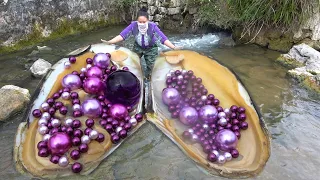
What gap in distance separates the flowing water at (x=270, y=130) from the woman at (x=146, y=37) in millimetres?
913

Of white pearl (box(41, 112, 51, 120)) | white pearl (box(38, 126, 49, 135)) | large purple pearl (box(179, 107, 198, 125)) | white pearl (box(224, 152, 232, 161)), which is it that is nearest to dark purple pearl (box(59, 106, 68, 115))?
white pearl (box(41, 112, 51, 120))

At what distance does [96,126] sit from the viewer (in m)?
2.82

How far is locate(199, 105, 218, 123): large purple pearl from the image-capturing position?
288cm

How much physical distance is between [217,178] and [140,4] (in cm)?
519

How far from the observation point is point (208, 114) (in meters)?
2.88

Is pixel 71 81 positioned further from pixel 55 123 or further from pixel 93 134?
pixel 93 134

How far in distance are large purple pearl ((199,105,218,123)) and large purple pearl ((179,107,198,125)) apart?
6cm

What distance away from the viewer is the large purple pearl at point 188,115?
285cm

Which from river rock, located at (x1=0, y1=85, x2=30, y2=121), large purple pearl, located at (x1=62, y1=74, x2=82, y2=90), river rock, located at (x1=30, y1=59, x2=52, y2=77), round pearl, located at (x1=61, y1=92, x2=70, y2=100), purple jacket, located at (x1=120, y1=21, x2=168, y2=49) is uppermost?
purple jacket, located at (x1=120, y1=21, x2=168, y2=49)

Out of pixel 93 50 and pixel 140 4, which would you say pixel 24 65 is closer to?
pixel 93 50

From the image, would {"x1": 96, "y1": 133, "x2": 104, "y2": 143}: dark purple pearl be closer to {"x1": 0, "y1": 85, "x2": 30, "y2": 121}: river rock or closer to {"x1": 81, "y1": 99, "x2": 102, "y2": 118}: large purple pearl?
{"x1": 81, "y1": 99, "x2": 102, "y2": 118}: large purple pearl

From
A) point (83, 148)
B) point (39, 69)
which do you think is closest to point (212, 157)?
point (83, 148)

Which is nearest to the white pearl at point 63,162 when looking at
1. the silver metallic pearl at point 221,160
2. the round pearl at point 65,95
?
the round pearl at point 65,95

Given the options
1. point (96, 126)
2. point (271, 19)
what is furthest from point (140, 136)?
point (271, 19)
